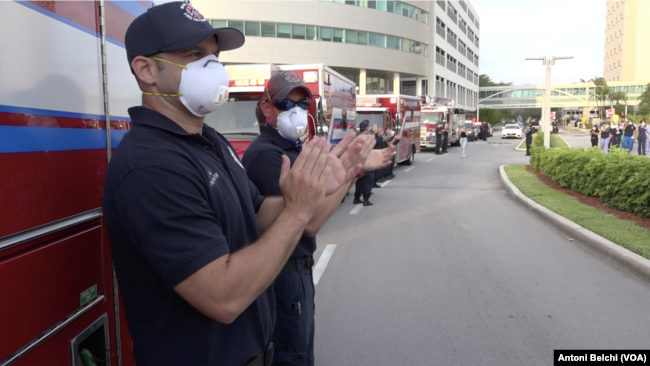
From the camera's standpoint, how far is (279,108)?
3.42 meters

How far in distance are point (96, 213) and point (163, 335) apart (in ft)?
2.19

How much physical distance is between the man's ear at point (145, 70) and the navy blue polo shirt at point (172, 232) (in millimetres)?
105

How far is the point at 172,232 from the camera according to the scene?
1442 mm

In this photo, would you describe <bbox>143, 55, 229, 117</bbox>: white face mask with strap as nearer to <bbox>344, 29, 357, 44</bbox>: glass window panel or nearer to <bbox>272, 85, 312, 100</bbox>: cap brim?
<bbox>272, 85, 312, 100</bbox>: cap brim

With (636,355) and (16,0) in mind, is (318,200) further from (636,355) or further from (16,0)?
(636,355)

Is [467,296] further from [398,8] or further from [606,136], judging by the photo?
[398,8]

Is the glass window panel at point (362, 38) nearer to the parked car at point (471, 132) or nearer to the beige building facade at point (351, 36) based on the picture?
the beige building facade at point (351, 36)

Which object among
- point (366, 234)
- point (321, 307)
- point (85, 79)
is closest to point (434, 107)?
point (366, 234)

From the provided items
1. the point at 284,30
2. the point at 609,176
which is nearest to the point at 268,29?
the point at 284,30

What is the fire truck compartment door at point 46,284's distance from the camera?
1.48 m

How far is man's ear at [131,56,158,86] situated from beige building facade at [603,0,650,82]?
12207cm

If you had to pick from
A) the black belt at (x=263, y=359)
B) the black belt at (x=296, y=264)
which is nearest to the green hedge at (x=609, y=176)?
the black belt at (x=296, y=264)

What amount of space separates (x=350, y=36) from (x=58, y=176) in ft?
167

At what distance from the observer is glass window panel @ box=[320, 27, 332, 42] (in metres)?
48.6
